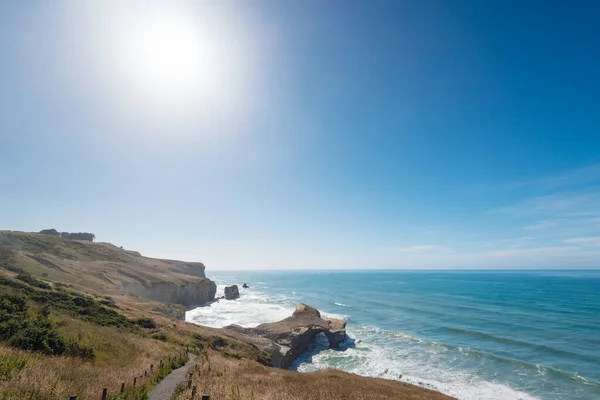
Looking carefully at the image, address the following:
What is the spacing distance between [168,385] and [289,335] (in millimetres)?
31750

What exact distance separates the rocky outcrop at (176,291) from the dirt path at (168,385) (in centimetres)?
5702

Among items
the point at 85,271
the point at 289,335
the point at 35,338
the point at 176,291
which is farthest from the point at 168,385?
the point at 176,291

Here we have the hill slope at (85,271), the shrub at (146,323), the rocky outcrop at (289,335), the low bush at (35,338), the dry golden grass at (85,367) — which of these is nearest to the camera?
the dry golden grass at (85,367)

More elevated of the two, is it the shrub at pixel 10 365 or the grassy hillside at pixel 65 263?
the grassy hillside at pixel 65 263

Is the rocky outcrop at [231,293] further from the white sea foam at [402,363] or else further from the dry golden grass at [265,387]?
the dry golden grass at [265,387]

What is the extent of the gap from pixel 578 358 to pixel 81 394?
2167 inches

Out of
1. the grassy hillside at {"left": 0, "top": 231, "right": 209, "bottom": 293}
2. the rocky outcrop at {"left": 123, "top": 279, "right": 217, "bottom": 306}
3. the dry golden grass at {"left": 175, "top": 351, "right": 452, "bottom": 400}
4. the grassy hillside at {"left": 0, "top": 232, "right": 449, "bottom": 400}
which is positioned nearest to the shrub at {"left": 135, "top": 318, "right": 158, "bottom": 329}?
the grassy hillside at {"left": 0, "top": 232, "right": 449, "bottom": 400}

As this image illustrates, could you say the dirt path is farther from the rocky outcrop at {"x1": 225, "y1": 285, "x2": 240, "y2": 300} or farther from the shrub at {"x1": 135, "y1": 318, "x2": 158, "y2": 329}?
the rocky outcrop at {"x1": 225, "y1": 285, "x2": 240, "y2": 300}

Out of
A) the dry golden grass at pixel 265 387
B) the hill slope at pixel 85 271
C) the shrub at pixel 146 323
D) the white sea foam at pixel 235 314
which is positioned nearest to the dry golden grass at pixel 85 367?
the dry golden grass at pixel 265 387

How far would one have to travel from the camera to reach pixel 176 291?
80.3 metres

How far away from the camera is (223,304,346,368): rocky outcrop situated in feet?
130

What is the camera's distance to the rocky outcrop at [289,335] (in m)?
39.8

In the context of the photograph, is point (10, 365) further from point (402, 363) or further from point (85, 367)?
point (402, 363)

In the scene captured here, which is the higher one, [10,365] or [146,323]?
[10,365]
